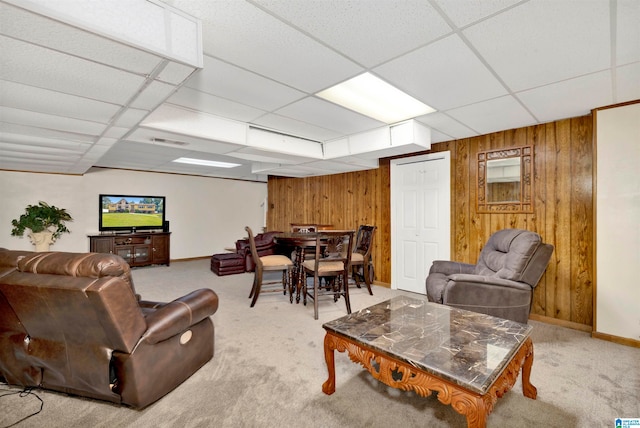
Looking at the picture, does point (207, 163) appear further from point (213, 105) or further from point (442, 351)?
point (442, 351)

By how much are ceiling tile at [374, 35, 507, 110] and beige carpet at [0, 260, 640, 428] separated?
226cm

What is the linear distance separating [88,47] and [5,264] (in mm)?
1477

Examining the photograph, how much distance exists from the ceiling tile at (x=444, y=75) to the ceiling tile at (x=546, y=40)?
0.10 m

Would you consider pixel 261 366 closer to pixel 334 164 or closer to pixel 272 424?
pixel 272 424

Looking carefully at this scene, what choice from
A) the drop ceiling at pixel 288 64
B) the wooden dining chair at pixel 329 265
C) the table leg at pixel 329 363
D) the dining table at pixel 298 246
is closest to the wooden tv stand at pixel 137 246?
the drop ceiling at pixel 288 64

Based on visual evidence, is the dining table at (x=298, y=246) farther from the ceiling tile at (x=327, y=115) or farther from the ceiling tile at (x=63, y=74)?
the ceiling tile at (x=63, y=74)

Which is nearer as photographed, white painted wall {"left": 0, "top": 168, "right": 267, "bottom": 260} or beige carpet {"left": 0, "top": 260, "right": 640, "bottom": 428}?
beige carpet {"left": 0, "top": 260, "right": 640, "bottom": 428}

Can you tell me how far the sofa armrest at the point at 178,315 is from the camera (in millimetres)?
1745

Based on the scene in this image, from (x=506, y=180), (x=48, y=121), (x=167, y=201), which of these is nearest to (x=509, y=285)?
(x=506, y=180)

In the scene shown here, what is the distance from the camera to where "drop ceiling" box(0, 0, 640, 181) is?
4.65 ft

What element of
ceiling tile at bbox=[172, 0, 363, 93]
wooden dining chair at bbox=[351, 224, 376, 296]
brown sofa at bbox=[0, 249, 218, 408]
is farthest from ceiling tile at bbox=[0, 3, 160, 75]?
wooden dining chair at bbox=[351, 224, 376, 296]

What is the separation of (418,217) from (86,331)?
4038mm

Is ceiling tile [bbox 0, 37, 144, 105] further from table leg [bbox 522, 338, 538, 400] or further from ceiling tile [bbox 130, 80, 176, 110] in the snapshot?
table leg [bbox 522, 338, 538, 400]

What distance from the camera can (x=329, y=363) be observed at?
1892 millimetres
